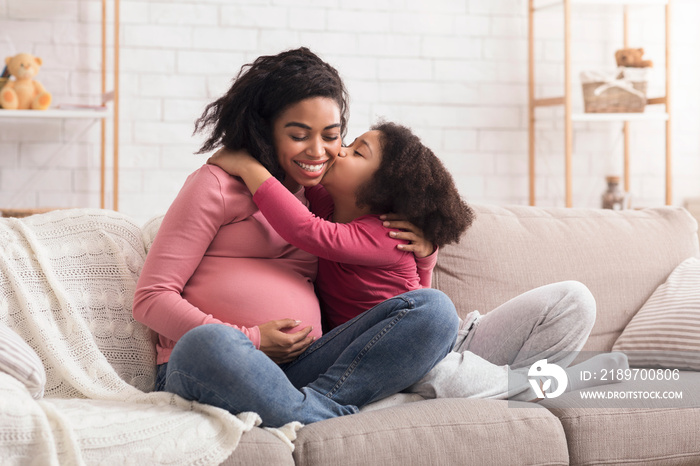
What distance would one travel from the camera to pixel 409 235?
1.65 metres

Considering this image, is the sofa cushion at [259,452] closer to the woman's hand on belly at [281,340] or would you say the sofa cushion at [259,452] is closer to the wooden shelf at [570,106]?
the woman's hand on belly at [281,340]

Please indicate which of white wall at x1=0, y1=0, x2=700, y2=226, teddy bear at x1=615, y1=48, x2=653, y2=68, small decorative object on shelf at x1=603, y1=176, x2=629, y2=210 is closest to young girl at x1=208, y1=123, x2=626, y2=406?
white wall at x1=0, y1=0, x2=700, y2=226

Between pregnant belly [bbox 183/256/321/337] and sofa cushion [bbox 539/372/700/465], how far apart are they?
1.83 feet

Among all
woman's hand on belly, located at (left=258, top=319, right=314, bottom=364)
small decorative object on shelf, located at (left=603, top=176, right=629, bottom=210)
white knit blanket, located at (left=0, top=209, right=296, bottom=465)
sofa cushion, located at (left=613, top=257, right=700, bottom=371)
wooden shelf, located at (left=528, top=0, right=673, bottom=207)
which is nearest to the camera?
white knit blanket, located at (left=0, top=209, right=296, bottom=465)

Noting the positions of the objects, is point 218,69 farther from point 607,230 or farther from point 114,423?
point 114,423

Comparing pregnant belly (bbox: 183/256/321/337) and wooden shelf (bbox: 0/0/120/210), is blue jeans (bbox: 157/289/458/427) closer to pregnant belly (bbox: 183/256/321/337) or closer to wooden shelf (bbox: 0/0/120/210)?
pregnant belly (bbox: 183/256/321/337)

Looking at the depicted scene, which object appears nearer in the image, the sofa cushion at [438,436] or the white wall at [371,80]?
the sofa cushion at [438,436]

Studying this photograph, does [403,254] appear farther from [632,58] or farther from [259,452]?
[632,58]

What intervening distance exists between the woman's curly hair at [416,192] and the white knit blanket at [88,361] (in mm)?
567

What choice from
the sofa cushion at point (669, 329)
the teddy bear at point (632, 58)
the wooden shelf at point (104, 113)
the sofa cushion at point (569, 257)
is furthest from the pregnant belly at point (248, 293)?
the teddy bear at point (632, 58)

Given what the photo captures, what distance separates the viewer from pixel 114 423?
4.17ft

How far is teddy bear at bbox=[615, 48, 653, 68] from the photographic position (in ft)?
10.3

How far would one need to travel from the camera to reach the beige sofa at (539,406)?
54.0 inches

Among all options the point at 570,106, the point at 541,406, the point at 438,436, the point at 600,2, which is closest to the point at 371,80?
the point at 570,106
